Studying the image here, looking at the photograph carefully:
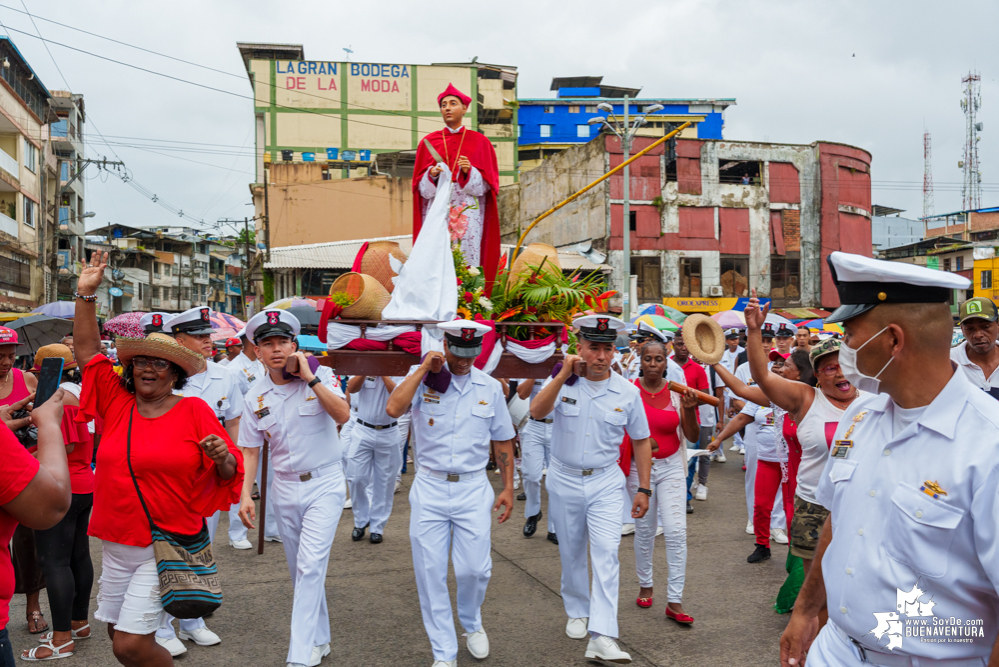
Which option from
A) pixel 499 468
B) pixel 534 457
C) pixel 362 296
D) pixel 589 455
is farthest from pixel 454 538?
pixel 534 457

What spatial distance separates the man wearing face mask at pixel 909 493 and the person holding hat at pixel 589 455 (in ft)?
8.76

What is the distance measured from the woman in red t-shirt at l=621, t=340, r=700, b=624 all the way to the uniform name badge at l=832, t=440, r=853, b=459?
3078 millimetres

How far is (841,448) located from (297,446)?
139 inches

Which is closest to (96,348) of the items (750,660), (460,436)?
(460,436)

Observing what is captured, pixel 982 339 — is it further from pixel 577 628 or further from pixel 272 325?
pixel 272 325

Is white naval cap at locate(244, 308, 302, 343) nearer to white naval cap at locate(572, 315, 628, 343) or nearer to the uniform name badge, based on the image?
white naval cap at locate(572, 315, 628, 343)

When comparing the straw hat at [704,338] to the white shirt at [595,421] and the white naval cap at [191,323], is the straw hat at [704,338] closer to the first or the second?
the white shirt at [595,421]

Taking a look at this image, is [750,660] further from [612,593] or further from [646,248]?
[646,248]

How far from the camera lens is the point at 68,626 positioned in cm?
488

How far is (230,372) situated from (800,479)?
4.78 metres

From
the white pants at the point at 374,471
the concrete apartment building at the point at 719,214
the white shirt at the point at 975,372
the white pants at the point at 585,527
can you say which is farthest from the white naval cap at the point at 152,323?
the concrete apartment building at the point at 719,214

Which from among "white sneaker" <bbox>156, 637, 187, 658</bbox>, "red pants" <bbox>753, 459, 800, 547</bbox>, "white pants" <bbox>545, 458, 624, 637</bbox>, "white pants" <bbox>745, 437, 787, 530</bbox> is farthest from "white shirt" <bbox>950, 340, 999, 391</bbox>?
"white sneaker" <bbox>156, 637, 187, 658</bbox>

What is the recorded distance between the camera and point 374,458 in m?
8.00

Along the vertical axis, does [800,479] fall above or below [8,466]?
below
